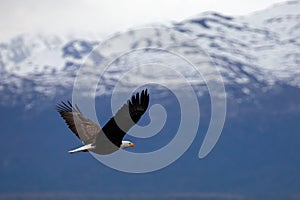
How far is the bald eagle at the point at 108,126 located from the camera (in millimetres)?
34375

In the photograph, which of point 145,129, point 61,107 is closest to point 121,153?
point 145,129

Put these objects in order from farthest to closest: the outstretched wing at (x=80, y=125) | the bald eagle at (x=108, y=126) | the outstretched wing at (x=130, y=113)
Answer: the outstretched wing at (x=80, y=125), the bald eagle at (x=108, y=126), the outstretched wing at (x=130, y=113)

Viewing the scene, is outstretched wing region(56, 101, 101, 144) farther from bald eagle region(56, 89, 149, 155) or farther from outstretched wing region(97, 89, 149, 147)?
outstretched wing region(97, 89, 149, 147)

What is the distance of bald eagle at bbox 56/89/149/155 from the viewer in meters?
34.4

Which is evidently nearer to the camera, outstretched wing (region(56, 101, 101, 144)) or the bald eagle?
the bald eagle

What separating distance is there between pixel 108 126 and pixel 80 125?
9.82 ft

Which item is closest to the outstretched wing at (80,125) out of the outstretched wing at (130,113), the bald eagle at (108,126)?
the bald eagle at (108,126)

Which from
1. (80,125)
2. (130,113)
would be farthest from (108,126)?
(80,125)

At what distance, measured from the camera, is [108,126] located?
35.5 meters

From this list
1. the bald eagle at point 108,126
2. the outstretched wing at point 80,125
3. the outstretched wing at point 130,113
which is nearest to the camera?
the outstretched wing at point 130,113

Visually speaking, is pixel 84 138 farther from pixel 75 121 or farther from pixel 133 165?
pixel 133 165

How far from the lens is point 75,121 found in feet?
127

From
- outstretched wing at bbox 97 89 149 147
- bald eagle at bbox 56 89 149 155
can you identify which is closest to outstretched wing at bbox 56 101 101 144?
bald eagle at bbox 56 89 149 155

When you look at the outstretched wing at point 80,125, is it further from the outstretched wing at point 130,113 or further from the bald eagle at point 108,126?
the outstretched wing at point 130,113
